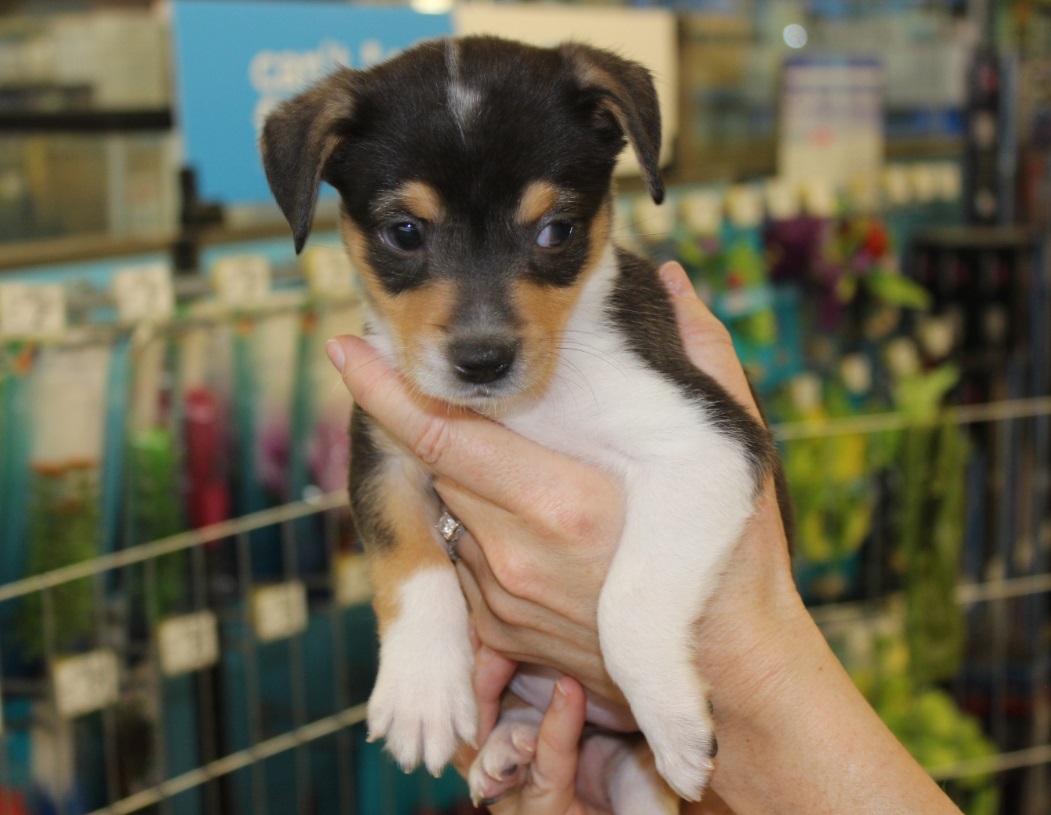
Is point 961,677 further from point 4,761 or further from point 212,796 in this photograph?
point 4,761

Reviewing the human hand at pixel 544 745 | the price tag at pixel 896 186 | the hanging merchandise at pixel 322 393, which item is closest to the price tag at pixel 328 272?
the hanging merchandise at pixel 322 393

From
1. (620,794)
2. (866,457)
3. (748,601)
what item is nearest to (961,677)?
(866,457)

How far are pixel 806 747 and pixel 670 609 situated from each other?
286 mm

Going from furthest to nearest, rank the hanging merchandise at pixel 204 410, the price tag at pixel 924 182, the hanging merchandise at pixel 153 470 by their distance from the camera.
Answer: the price tag at pixel 924 182 < the hanging merchandise at pixel 204 410 < the hanging merchandise at pixel 153 470

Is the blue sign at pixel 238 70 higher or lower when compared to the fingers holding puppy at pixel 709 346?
higher

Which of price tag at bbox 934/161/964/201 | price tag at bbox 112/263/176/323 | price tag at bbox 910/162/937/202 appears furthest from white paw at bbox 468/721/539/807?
price tag at bbox 934/161/964/201

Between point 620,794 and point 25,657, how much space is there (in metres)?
1.26

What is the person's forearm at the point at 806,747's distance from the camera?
171 centimetres

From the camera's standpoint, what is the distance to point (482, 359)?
5.98 ft

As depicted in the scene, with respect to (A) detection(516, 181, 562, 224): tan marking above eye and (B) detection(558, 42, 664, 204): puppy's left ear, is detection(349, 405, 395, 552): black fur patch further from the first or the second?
(B) detection(558, 42, 664, 204): puppy's left ear

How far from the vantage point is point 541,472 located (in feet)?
6.15

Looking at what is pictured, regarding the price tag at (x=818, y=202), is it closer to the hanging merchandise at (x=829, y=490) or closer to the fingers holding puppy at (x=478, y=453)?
the hanging merchandise at (x=829, y=490)

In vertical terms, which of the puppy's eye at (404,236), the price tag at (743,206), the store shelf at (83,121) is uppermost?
the store shelf at (83,121)

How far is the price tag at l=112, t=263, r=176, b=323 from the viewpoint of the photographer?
8.31 feet
